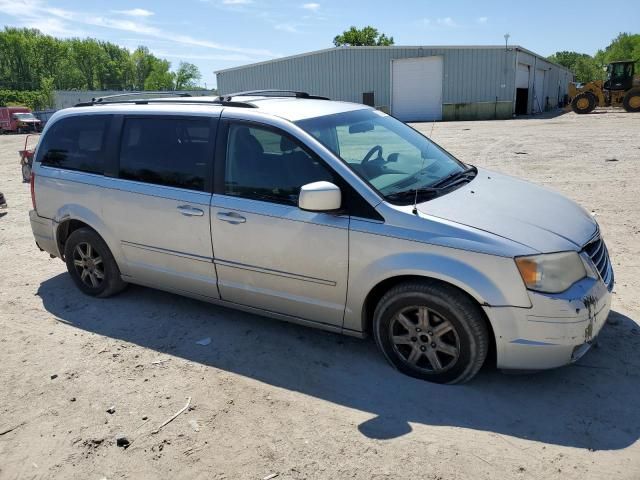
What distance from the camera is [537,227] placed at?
3244 mm

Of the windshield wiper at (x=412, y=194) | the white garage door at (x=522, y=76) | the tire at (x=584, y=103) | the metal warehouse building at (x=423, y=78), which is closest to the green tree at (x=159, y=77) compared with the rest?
the metal warehouse building at (x=423, y=78)

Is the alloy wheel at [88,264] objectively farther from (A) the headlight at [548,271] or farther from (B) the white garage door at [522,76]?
(B) the white garage door at [522,76]

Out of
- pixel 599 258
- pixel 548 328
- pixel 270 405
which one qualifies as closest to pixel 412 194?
pixel 548 328

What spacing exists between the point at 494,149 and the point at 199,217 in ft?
43.8

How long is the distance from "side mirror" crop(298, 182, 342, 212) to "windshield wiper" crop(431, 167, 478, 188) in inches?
33.0

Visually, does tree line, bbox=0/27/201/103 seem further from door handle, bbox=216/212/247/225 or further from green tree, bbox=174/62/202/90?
door handle, bbox=216/212/247/225

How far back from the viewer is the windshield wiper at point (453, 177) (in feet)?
12.6

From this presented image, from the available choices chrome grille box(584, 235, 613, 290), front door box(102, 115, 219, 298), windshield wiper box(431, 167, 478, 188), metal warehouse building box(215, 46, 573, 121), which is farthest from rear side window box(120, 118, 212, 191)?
metal warehouse building box(215, 46, 573, 121)

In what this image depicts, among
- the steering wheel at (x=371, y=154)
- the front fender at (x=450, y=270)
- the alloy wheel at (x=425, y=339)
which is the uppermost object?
the steering wheel at (x=371, y=154)

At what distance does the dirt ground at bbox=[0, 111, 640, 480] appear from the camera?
2748mm

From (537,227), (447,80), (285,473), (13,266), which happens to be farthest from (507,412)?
(447,80)

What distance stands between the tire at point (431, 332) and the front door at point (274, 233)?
1.27 ft

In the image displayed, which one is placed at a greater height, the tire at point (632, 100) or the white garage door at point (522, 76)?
the white garage door at point (522, 76)

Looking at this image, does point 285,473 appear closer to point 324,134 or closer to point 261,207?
point 261,207
